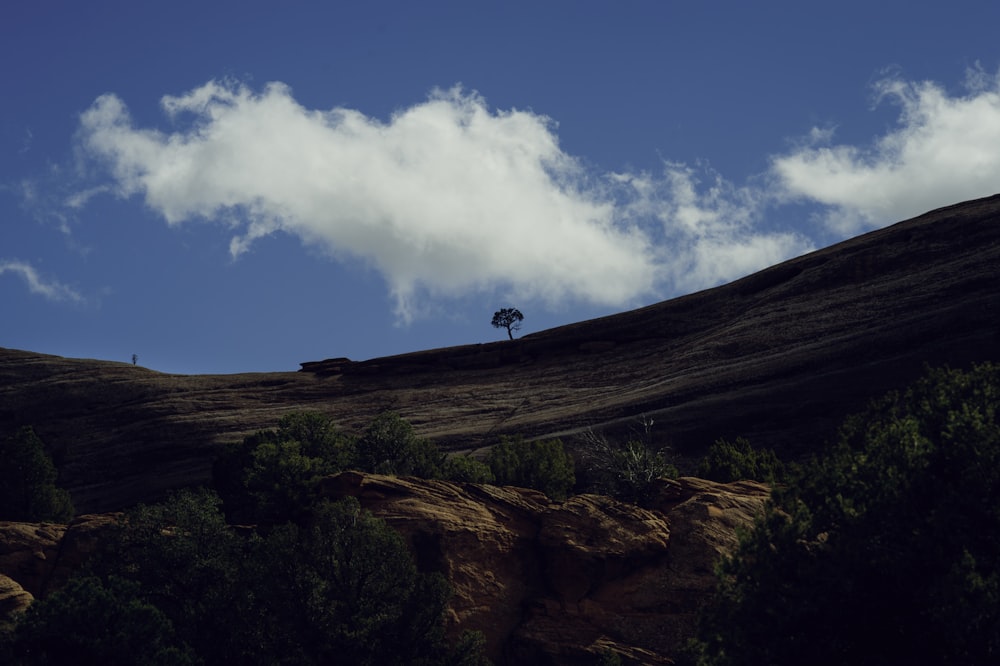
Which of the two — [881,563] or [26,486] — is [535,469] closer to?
[26,486]

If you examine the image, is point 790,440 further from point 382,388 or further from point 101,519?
point 382,388

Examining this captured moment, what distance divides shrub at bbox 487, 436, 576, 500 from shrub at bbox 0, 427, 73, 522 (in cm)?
3010

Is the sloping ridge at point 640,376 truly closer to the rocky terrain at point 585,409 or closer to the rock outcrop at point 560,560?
the rocky terrain at point 585,409

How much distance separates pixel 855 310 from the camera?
92.6 metres

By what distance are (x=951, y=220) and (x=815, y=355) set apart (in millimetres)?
24509

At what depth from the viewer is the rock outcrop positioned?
144 ft

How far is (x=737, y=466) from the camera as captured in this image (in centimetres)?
6384

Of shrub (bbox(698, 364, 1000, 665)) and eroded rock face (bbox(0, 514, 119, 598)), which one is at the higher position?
eroded rock face (bbox(0, 514, 119, 598))

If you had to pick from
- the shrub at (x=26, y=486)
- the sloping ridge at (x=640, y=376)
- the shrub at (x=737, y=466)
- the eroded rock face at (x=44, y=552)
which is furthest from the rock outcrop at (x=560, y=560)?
the sloping ridge at (x=640, y=376)

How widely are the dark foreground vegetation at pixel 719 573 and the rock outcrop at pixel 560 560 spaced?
2389 millimetres

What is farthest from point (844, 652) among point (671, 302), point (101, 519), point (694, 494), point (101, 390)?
point (101, 390)

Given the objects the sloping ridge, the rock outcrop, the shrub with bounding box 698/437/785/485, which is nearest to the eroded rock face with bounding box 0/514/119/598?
the rock outcrop

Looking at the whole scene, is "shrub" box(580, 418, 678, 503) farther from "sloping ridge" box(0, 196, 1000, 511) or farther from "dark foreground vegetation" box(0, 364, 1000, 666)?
"sloping ridge" box(0, 196, 1000, 511)

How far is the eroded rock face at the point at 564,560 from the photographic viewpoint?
43.7m
